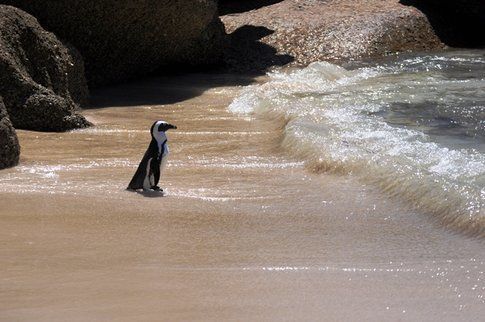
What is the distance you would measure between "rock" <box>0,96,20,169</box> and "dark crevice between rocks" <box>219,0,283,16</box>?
9.31 m

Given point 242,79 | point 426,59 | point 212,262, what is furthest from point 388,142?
point 426,59

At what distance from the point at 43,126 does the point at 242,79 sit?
14.6ft

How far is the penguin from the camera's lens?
628 centimetres

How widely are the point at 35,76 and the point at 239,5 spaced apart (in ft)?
25.1

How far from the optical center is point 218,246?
5.19m

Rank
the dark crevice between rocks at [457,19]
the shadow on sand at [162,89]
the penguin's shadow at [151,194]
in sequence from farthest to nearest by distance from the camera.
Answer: the dark crevice between rocks at [457,19] → the shadow on sand at [162,89] → the penguin's shadow at [151,194]

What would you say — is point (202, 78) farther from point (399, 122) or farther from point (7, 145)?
point (7, 145)

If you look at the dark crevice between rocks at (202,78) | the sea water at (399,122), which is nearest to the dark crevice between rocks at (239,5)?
the dark crevice between rocks at (202,78)

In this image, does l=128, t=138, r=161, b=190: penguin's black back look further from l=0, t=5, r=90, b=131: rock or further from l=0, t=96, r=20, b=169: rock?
l=0, t=5, r=90, b=131: rock

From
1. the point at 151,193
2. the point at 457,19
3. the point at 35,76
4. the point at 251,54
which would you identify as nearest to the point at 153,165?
the point at 151,193

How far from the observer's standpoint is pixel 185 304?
426 cm

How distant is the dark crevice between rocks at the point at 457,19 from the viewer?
15.2 metres

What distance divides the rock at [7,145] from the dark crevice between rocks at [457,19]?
30.9ft

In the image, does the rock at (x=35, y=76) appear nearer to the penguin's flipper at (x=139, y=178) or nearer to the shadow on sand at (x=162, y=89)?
the shadow on sand at (x=162, y=89)
